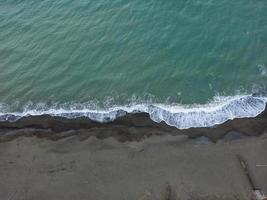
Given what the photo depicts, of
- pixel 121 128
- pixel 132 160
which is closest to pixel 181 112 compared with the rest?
pixel 121 128

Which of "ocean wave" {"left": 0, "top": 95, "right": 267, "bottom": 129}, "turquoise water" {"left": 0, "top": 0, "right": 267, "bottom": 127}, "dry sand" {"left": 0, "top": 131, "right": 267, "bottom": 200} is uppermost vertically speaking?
"turquoise water" {"left": 0, "top": 0, "right": 267, "bottom": 127}

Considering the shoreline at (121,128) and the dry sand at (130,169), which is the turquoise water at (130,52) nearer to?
the shoreline at (121,128)

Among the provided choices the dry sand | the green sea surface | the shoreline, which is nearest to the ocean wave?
the shoreline

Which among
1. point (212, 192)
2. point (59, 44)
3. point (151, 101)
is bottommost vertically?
point (212, 192)

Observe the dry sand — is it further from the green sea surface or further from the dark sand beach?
the green sea surface

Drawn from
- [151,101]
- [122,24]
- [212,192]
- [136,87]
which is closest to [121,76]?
[136,87]

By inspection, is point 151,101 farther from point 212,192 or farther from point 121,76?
point 212,192
